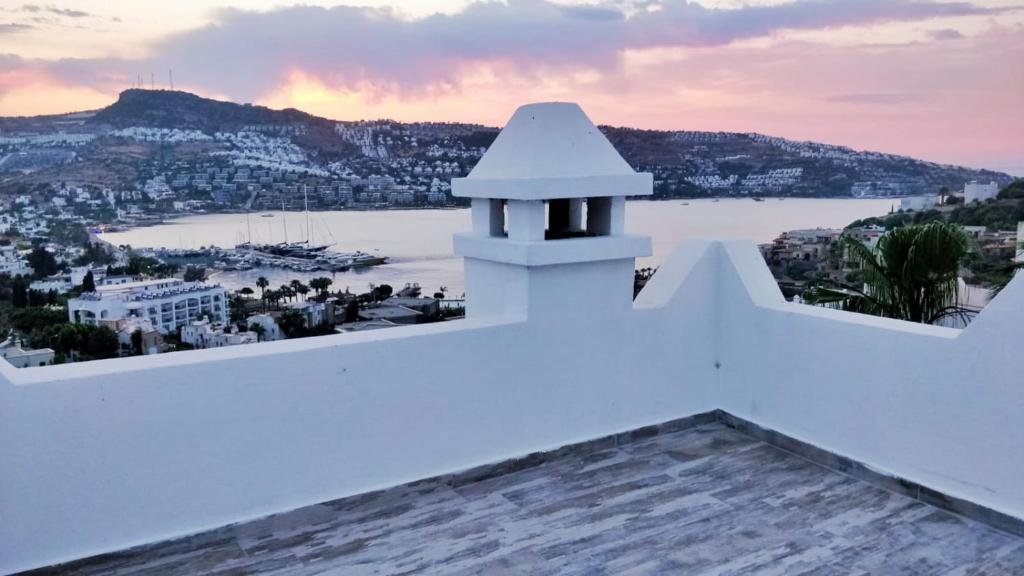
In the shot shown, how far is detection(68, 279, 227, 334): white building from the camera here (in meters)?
4.34

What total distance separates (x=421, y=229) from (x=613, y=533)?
8.63ft

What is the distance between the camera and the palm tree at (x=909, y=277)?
5.09 meters

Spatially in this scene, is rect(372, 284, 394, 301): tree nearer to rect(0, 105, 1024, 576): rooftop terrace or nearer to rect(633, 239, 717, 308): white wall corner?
rect(0, 105, 1024, 576): rooftop terrace

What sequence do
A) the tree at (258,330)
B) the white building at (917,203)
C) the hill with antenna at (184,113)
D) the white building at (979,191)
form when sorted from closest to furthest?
1. the tree at (258,330)
2. the white building at (917,203)
3. the white building at (979,191)
4. the hill with antenna at (184,113)

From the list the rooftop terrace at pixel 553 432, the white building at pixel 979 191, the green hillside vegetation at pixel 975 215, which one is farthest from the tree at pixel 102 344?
the white building at pixel 979 191

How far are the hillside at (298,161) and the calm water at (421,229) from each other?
0.18 metres

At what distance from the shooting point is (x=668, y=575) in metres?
2.82

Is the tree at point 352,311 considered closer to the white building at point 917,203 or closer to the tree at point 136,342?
the tree at point 136,342

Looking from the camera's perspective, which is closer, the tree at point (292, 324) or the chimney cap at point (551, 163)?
the chimney cap at point (551, 163)

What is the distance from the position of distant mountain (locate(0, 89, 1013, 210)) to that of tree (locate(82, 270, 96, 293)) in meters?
1.37

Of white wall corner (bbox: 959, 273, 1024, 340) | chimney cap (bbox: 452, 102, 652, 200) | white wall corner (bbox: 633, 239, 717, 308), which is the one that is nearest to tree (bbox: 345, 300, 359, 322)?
chimney cap (bbox: 452, 102, 652, 200)

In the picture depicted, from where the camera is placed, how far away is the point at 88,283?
520cm

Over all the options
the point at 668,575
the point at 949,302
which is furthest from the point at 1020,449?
the point at 949,302

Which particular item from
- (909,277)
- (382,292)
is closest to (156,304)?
(382,292)
